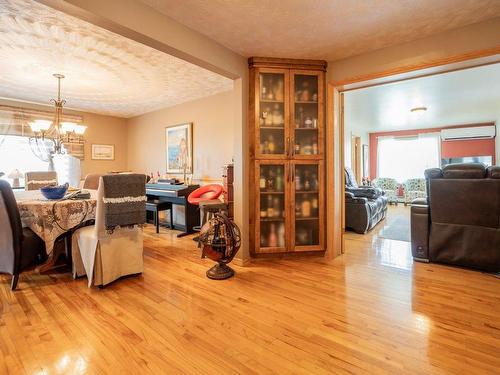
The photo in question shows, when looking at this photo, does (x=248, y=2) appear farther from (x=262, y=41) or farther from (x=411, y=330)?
(x=411, y=330)

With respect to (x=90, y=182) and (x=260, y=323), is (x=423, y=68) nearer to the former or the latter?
(x=260, y=323)

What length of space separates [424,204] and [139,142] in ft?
18.6

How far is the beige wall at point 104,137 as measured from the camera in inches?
227

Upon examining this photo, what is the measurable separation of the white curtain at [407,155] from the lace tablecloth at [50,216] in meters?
9.25

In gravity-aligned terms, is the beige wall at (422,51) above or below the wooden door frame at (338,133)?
above

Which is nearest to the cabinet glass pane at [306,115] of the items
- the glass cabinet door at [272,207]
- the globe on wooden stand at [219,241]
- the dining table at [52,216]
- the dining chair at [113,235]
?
the glass cabinet door at [272,207]

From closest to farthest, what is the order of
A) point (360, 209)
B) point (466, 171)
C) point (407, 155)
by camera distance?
point (466, 171) < point (360, 209) < point (407, 155)

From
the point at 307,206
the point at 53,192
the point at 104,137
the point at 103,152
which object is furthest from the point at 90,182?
the point at 307,206

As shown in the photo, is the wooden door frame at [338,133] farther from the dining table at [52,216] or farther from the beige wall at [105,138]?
the beige wall at [105,138]

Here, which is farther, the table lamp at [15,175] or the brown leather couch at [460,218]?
the table lamp at [15,175]

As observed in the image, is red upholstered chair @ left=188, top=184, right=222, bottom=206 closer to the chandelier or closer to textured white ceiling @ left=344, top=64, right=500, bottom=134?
the chandelier

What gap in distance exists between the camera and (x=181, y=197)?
14.9ft

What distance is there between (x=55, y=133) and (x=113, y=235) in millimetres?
3423

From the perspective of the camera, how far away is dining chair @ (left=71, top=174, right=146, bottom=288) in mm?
2441
